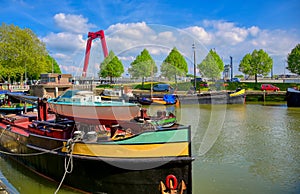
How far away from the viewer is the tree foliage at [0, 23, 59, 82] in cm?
3803

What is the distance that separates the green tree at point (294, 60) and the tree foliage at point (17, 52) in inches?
1764

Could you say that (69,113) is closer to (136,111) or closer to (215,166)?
(136,111)

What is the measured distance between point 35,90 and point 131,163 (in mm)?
30150

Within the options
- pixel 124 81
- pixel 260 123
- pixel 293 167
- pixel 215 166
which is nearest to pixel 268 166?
pixel 293 167

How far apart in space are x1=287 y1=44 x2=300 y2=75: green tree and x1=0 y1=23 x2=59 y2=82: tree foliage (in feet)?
147

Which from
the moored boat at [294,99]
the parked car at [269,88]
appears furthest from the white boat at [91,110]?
the parked car at [269,88]

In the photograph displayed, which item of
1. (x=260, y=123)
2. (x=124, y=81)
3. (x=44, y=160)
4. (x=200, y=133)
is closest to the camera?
(x=44, y=160)

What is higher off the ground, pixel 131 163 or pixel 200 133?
pixel 131 163

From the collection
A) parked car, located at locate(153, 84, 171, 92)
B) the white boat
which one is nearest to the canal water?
the white boat

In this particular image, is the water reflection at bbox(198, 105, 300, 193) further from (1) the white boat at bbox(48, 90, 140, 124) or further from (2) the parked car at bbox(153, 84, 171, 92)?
(2) the parked car at bbox(153, 84, 171, 92)

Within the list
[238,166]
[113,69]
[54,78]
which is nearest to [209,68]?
[113,69]

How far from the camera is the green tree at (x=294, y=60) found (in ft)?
143

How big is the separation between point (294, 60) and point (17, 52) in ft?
156

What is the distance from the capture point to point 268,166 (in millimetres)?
9555
